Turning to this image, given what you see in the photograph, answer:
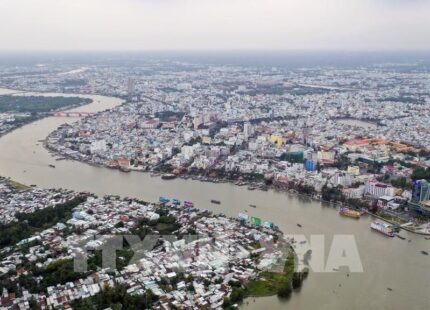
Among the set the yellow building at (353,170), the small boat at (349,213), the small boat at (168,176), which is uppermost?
the yellow building at (353,170)

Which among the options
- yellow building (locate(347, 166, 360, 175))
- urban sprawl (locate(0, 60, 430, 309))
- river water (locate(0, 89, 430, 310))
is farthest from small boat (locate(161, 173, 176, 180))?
yellow building (locate(347, 166, 360, 175))

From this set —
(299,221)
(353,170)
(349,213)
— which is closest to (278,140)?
(353,170)

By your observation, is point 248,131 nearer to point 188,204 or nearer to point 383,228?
point 188,204

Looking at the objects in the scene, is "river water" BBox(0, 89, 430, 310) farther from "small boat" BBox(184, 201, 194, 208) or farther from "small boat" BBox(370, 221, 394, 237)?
"small boat" BBox(184, 201, 194, 208)

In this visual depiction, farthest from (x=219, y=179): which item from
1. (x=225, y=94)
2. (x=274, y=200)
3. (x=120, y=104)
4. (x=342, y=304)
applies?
(x=225, y=94)

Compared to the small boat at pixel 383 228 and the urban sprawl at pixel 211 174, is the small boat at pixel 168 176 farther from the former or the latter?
the small boat at pixel 383 228

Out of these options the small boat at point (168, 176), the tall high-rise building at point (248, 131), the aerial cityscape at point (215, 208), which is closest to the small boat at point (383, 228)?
the aerial cityscape at point (215, 208)

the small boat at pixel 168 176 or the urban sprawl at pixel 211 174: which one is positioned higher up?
the urban sprawl at pixel 211 174
